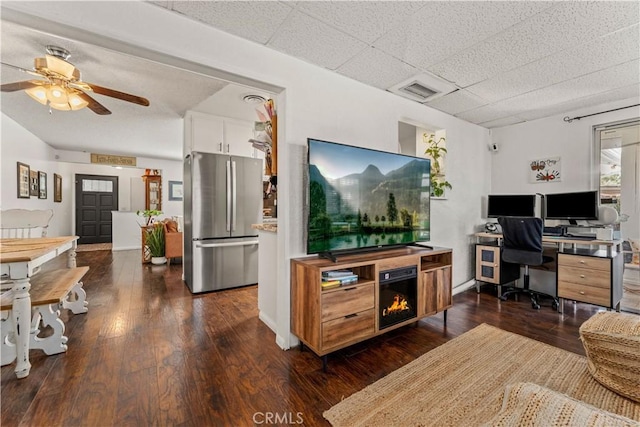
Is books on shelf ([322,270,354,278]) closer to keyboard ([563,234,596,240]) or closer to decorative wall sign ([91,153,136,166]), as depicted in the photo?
Result: keyboard ([563,234,596,240])

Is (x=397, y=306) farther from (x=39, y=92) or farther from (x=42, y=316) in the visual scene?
(x=39, y=92)

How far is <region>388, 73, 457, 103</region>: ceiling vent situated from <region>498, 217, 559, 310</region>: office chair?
1789 mm

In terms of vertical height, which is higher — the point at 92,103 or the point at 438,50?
the point at 438,50

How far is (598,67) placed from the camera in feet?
8.42

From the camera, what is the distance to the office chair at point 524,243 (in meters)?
3.23

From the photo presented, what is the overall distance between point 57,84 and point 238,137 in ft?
6.85

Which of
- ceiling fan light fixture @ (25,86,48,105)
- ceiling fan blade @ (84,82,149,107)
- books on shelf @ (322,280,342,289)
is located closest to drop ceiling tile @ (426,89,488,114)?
books on shelf @ (322,280,342,289)

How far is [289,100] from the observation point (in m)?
2.31

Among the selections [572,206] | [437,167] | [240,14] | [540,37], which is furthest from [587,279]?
[240,14]

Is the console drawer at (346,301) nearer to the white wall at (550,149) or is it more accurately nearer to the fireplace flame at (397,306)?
the fireplace flame at (397,306)

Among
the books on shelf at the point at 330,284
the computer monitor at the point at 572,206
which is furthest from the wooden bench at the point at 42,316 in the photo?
the computer monitor at the point at 572,206

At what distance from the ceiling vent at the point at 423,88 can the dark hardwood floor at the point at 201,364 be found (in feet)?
8.24

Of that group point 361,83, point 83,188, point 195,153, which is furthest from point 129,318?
point 83,188

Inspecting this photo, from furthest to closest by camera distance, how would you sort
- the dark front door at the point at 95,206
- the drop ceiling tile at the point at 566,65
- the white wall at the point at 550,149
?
the dark front door at the point at 95,206 → the white wall at the point at 550,149 → the drop ceiling tile at the point at 566,65
